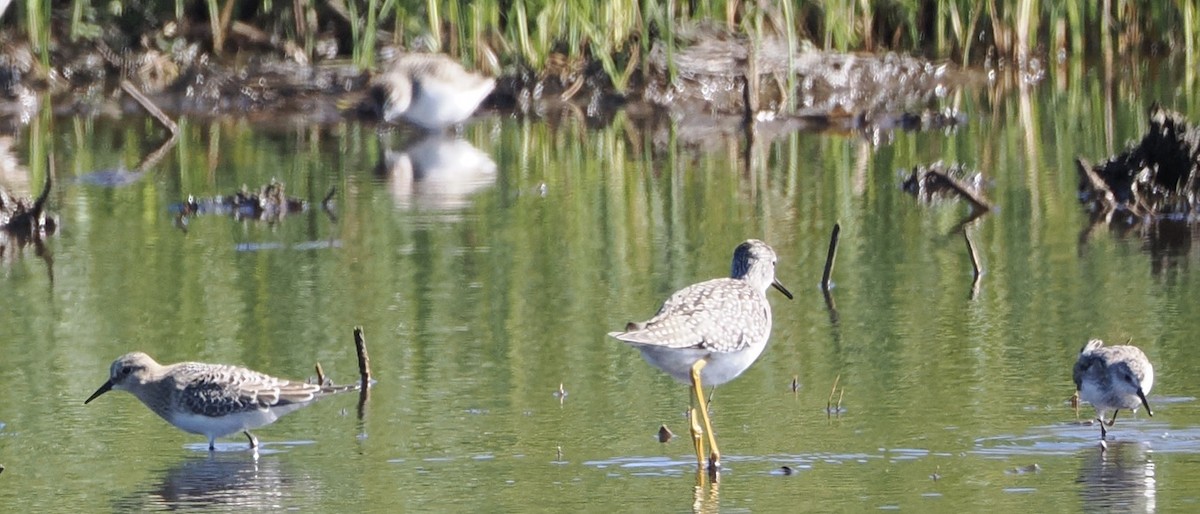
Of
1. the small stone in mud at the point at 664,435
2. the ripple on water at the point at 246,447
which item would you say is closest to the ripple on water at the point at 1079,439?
the small stone in mud at the point at 664,435

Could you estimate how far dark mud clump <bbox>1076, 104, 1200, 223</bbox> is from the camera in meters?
11.8

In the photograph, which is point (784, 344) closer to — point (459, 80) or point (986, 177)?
point (986, 177)

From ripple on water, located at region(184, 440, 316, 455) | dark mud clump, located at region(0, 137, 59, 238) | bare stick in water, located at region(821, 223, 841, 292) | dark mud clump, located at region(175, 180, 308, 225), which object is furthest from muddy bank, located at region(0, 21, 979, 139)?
ripple on water, located at region(184, 440, 316, 455)

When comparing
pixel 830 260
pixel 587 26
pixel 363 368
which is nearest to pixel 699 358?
pixel 363 368

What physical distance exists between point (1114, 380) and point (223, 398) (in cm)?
300

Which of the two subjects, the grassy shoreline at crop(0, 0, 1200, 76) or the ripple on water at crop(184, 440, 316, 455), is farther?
the grassy shoreline at crop(0, 0, 1200, 76)

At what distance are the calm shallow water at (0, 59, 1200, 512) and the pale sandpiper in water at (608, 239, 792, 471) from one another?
28cm

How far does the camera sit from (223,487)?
6.82 meters

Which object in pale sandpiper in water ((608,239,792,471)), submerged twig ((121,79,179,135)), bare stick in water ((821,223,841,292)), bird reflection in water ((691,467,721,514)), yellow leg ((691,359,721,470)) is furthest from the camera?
submerged twig ((121,79,179,135))

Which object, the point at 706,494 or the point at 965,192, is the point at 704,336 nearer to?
the point at 706,494

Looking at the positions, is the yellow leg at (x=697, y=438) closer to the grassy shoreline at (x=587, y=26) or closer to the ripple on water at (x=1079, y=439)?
the ripple on water at (x=1079, y=439)

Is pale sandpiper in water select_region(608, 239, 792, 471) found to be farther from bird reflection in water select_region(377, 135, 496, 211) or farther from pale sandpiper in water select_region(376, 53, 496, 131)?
pale sandpiper in water select_region(376, 53, 496, 131)

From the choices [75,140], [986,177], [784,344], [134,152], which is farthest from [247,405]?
[75,140]

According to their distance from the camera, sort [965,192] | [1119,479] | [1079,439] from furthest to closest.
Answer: [965,192]
[1079,439]
[1119,479]
